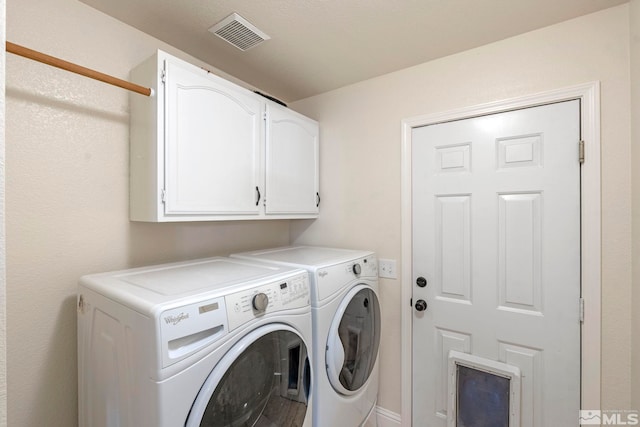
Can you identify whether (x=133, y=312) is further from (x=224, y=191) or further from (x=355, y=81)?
(x=355, y=81)

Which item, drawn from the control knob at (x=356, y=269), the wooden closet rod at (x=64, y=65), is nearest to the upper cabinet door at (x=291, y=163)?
the control knob at (x=356, y=269)

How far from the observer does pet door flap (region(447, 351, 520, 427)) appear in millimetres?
1506

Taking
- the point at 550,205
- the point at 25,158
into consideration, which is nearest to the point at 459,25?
the point at 550,205

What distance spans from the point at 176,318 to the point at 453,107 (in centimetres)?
177

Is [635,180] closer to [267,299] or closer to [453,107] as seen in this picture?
[453,107]

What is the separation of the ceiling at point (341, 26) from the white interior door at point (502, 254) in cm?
44

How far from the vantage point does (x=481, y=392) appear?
1.60 m

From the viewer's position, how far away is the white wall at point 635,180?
119cm

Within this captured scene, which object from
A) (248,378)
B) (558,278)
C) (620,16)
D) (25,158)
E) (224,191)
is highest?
(620,16)

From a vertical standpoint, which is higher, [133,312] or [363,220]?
[363,220]

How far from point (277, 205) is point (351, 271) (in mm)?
644

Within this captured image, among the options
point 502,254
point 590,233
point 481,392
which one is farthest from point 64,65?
point 481,392

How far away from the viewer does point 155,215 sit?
4.21ft

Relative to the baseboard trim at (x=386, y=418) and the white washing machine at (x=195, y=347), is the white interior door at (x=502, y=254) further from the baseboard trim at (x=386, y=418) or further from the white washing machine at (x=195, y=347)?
the white washing machine at (x=195, y=347)
